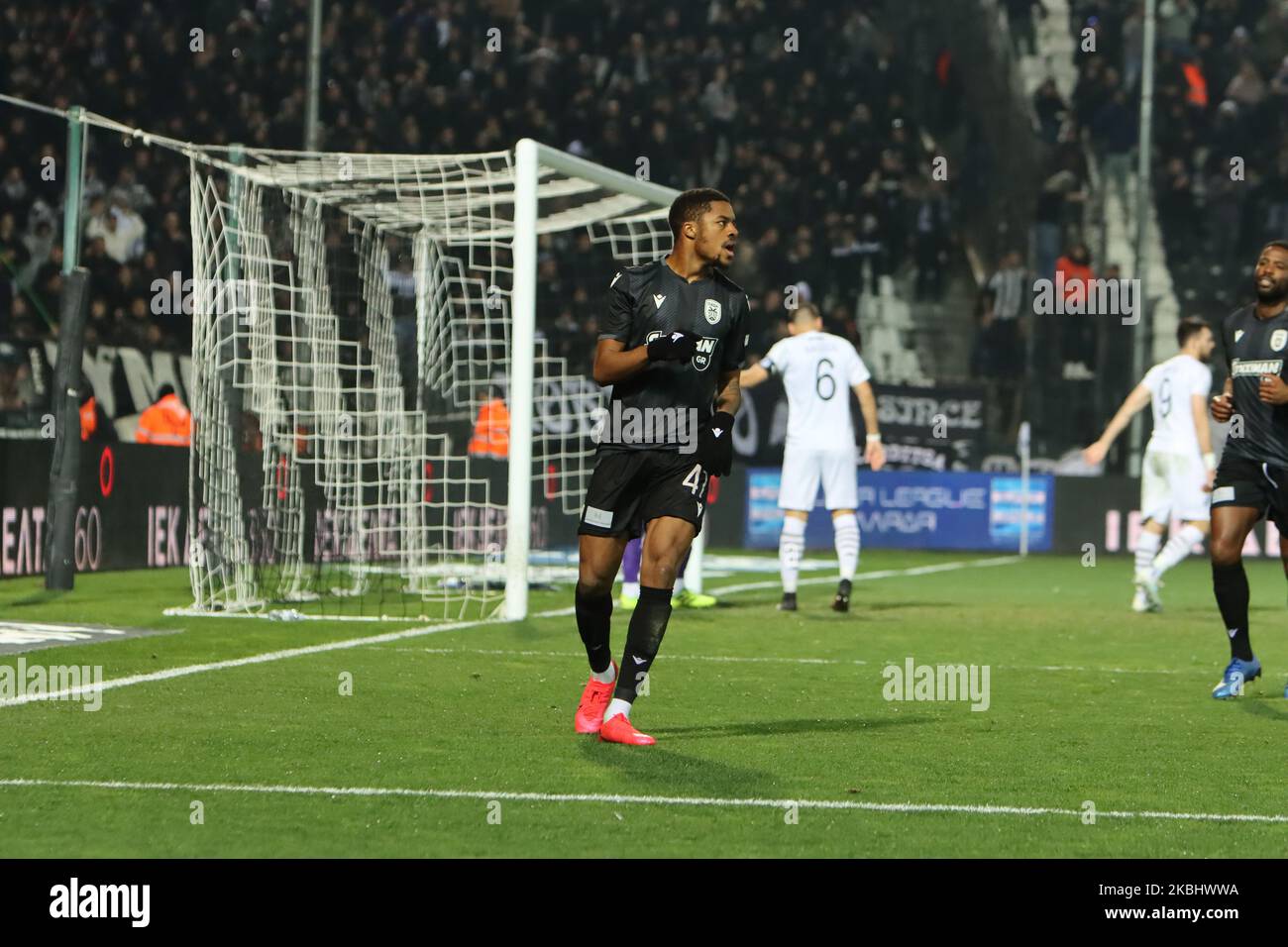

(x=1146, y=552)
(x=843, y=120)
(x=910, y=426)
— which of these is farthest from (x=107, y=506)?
(x=843, y=120)

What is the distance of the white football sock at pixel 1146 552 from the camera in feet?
47.1

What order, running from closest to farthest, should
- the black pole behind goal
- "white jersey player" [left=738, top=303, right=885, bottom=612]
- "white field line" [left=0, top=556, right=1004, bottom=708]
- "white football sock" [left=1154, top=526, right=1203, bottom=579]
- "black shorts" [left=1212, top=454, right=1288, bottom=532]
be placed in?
"white field line" [left=0, top=556, right=1004, bottom=708] → "black shorts" [left=1212, top=454, right=1288, bottom=532] → the black pole behind goal → "white jersey player" [left=738, top=303, right=885, bottom=612] → "white football sock" [left=1154, top=526, right=1203, bottom=579]

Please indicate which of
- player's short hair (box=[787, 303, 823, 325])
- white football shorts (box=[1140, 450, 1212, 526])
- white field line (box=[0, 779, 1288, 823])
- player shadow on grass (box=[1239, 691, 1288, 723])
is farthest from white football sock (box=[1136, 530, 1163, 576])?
white field line (box=[0, 779, 1288, 823])

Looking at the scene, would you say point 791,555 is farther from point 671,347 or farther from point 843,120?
point 843,120

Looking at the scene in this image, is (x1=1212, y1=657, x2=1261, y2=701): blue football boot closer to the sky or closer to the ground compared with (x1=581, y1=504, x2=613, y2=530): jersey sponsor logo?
closer to the ground

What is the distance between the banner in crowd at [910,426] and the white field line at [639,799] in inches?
746

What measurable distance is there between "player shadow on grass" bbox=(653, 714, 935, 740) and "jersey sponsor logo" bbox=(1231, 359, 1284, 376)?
7.66 feet

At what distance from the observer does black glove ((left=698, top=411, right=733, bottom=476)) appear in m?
6.86

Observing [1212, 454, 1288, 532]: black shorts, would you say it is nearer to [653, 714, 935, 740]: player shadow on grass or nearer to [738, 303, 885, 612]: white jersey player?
[653, 714, 935, 740]: player shadow on grass

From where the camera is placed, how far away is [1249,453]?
861 cm

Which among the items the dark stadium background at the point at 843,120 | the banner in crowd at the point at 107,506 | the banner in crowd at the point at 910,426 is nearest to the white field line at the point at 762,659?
the banner in crowd at the point at 107,506

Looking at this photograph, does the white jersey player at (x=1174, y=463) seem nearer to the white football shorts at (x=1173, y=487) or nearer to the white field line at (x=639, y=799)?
the white football shorts at (x=1173, y=487)

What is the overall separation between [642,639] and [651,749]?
1.28 feet
